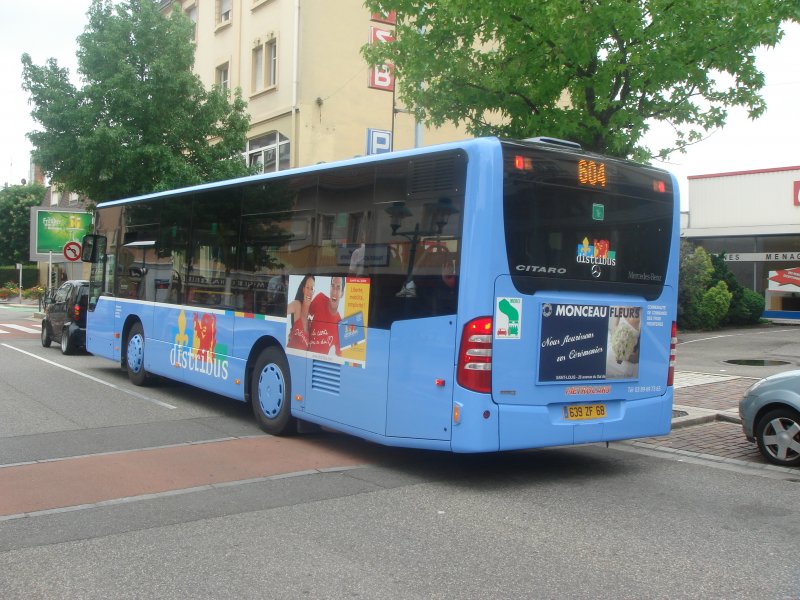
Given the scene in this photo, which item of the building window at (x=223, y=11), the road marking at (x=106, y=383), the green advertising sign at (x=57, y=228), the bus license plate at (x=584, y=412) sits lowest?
the road marking at (x=106, y=383)

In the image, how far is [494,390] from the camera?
6.98 m

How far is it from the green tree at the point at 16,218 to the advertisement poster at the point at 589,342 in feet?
215

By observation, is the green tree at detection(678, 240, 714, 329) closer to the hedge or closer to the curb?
the curb

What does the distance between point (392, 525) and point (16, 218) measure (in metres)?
67.3

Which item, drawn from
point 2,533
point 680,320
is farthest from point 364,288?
point 680,320

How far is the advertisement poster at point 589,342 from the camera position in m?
7.28

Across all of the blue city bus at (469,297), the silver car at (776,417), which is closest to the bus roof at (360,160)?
the blue city bus at (469,297)

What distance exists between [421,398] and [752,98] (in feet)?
22.1

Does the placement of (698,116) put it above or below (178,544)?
above

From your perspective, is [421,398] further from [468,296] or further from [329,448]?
[329,448]

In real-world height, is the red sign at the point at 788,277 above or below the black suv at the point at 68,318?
above

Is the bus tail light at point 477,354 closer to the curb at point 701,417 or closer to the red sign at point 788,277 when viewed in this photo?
the curb at point 701,417

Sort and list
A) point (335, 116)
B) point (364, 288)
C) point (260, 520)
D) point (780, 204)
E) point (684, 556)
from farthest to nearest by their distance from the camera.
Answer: point (780, 204) < point (335, 116) < point (364, 288) < point (260, 520) < point (684, 556)

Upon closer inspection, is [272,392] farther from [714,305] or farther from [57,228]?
[57,228]
